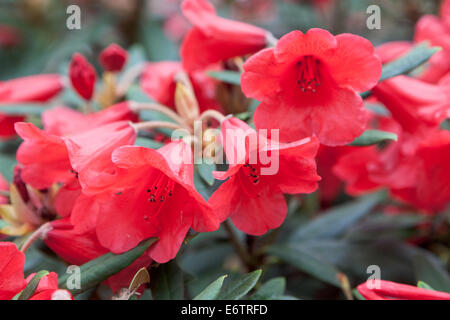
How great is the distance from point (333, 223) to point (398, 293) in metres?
0.59

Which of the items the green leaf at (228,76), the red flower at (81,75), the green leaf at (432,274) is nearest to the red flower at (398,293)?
the green leaf at (432,274)

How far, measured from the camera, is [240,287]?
733mm

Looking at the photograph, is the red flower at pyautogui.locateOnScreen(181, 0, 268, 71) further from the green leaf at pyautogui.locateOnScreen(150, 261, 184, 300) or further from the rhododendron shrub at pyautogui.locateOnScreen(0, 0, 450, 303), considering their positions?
the green leaf at pyautogui.locateOnScreen(150, 261, 184, 300)

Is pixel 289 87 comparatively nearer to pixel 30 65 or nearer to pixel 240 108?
pixel 240 108

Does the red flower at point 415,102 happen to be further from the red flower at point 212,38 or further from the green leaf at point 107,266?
the green leaf at point 107,266

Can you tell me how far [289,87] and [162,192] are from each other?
0.96 ft

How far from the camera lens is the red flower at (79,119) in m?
0.94

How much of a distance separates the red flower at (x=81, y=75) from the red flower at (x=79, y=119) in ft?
0.22

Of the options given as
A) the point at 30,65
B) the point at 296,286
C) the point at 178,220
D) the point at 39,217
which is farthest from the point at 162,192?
the point at 30,65

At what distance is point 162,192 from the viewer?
0.78m

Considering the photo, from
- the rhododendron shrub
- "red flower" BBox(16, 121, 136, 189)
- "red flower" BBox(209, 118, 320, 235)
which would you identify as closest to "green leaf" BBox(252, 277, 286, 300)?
the rhododendron shrub

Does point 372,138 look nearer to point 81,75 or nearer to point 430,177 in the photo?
point 430,177

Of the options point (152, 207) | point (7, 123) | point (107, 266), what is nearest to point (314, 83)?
point (152, 207)

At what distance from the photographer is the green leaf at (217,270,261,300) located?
2.36 feet
